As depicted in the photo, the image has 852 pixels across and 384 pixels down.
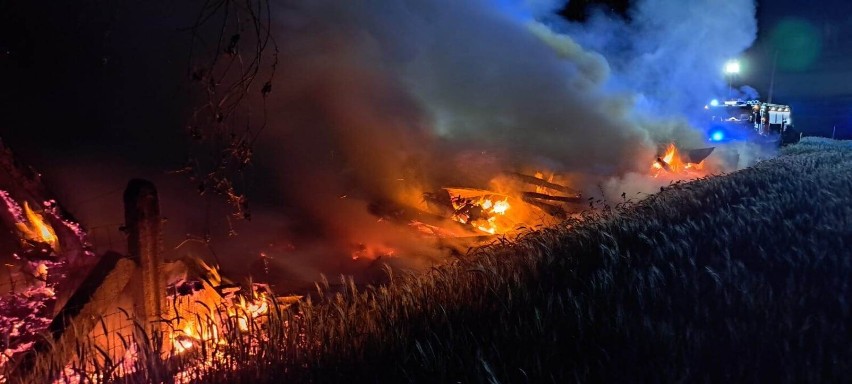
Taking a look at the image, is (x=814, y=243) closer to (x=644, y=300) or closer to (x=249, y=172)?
(x=644, y=300)

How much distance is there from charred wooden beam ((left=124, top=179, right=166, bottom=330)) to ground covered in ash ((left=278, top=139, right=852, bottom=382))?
9.39 feet

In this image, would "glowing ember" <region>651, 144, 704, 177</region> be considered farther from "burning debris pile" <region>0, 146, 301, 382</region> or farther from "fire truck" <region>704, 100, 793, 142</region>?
"burning debris pile" <region>0, 146, 301, 382</region>

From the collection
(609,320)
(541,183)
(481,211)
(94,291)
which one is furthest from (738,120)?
(94,291)

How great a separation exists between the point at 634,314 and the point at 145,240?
193 inches

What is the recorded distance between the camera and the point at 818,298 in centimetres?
270

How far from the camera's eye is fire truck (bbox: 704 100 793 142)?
23.0 meters

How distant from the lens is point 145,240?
5707 millimetres

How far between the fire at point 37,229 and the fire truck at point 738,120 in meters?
22.1

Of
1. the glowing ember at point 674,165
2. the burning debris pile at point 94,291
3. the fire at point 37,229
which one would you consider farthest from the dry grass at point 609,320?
the glowing ember at point 674,165

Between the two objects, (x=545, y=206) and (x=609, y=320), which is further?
(x=545, y=206)

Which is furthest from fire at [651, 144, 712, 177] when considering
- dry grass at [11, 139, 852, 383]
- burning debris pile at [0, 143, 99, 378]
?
burning debris pile at [0, 143, 99, 378]

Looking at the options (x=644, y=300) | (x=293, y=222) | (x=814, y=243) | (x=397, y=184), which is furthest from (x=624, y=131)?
(x=644, y=300)

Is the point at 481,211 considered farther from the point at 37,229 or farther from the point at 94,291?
the point at 94,291

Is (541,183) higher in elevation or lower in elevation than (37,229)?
higher
